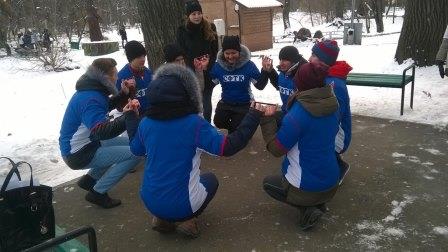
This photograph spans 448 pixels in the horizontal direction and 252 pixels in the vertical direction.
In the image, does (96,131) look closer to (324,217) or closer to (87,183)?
(87,183)

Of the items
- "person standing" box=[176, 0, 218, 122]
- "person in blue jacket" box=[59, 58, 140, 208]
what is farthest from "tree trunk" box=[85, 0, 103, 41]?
"person in blue jacket" box=[59, 58, 140, 208]

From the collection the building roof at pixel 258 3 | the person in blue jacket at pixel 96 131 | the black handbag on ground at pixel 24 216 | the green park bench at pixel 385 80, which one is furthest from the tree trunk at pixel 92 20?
the black handbag on ground at pixel 24 216

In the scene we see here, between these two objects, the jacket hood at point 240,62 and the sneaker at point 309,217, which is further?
the jacket hood at point 240,62

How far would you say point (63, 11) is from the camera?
26.7 metres

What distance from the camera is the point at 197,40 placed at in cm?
501

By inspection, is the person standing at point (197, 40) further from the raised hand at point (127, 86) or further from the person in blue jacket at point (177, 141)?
the person in blue jacket at point (177, 141)

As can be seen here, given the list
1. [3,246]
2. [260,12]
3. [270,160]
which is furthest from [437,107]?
[260,12]

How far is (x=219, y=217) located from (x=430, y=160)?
2489 mm

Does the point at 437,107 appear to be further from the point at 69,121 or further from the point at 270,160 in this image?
the point at 69,121

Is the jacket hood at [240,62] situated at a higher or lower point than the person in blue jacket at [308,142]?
higher

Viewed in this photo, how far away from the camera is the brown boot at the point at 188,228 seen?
3.12 metres

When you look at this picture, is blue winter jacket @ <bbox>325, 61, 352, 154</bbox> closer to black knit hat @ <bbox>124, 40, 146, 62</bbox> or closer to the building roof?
black knit hat @ <bbox>124, 40, 146, 62</bbox>

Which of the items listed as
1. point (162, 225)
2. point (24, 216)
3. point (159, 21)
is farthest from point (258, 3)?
point (24, 216)

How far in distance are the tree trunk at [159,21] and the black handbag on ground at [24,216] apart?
3.43 m
